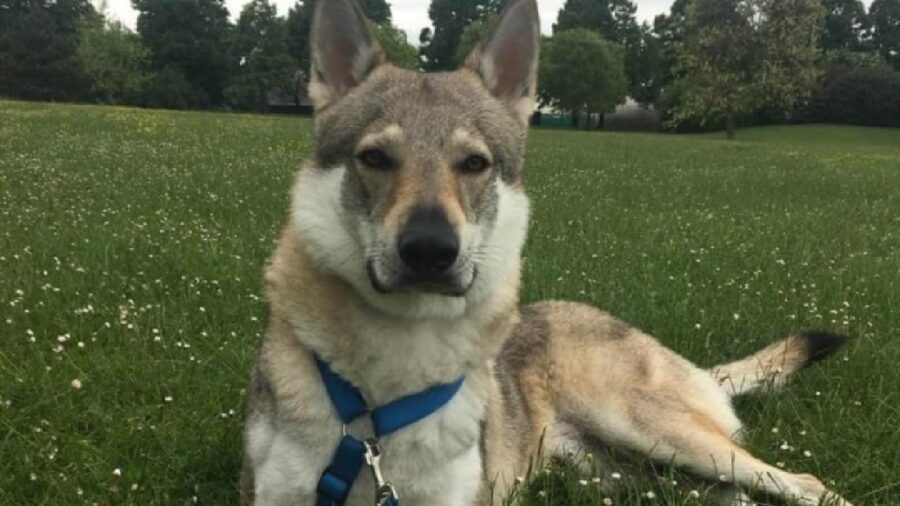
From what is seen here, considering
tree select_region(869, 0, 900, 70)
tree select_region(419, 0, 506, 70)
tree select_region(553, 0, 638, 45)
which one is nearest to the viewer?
tree select_region(869, 0, 900, 70)

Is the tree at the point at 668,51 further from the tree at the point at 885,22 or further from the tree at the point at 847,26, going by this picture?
the tree at the point at 885,22

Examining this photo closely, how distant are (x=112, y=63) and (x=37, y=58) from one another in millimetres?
7074

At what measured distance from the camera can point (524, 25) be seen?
3504 millimetres

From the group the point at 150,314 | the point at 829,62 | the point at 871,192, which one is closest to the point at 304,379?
the point at 150,314

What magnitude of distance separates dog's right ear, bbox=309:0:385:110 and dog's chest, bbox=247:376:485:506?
1343mm

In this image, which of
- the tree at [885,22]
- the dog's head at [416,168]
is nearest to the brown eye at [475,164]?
the dog's head at [416,168]

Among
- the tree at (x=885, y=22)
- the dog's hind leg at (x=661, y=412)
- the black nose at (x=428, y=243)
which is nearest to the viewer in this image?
the black nose at (x=428, y=243)

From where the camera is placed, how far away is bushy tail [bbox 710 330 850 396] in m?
4.16


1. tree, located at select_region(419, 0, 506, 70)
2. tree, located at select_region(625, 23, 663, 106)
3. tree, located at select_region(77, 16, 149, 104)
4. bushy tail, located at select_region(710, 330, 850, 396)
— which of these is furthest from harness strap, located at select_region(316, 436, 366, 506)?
tree, located at select_region(419, 0, 506, 70)

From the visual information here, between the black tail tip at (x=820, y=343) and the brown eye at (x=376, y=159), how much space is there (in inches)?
100

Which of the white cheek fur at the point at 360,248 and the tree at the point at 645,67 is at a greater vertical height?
the tree at the point at 645,67

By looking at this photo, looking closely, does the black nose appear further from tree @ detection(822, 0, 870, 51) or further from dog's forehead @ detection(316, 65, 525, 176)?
tree @ detection(822, 0, 870, 51)

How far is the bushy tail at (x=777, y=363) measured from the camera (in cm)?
416

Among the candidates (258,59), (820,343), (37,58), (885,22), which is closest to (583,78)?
(258,59)
